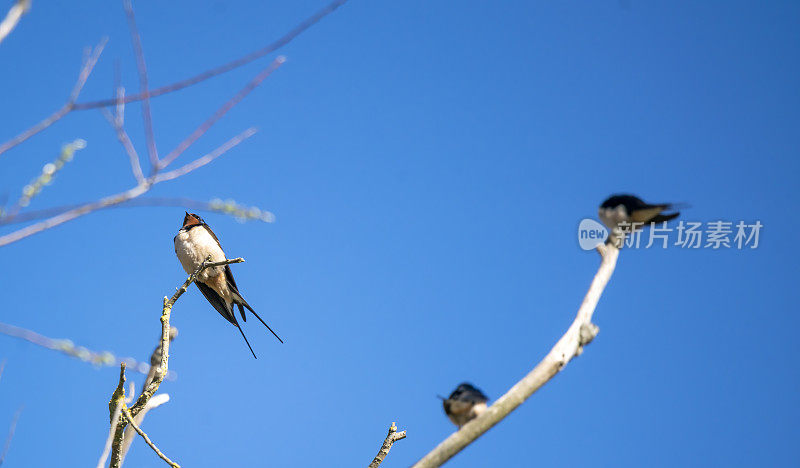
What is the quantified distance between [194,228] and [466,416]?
244 inches

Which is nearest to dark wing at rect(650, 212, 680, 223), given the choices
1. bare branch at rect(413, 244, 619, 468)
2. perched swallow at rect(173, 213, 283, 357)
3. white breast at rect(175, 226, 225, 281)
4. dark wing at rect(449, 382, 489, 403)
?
bare branch at rect(413, 244, 619, 468)

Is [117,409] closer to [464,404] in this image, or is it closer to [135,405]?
[135,405]

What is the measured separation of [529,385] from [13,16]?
1.84 m

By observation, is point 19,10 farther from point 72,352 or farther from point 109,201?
point 72,352

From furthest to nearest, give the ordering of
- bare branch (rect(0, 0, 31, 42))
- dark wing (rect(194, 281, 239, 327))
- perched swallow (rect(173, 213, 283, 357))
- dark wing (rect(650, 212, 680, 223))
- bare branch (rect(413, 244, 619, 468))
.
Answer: dark wing (rect(194, 281, 239, 327))
perched swallow (rect(173, 213, 283, 357))
dark wing (rect(650, 212, 680, 223))
bare branch (rect(413, 244, 619, 468))
bare branch (rect(0, 0, 31, 42))

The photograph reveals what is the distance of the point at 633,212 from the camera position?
2.62 metres

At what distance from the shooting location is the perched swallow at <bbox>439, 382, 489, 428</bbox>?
2.70 metres

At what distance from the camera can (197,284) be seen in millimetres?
8164

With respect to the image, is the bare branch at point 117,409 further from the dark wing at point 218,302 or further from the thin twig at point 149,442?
the dark wing at point 218,302

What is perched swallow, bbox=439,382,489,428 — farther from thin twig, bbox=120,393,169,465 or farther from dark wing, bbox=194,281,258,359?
dark wing, bbox=194,281,258,359

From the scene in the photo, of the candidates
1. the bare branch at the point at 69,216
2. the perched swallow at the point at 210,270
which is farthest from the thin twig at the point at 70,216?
the perched swallow at the point at 210,270

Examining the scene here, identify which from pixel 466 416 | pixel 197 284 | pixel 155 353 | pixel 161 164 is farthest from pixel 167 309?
pixel 197 284

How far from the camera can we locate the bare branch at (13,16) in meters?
1.71

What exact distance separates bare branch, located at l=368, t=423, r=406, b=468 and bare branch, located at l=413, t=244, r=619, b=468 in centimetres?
189
